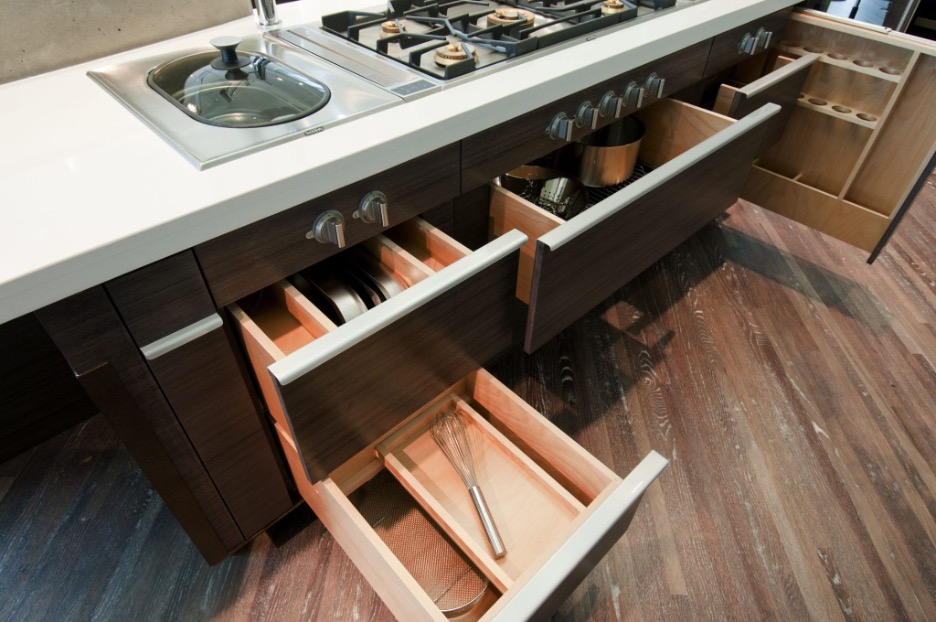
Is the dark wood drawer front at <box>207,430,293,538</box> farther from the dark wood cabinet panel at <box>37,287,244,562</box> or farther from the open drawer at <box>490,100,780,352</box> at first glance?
the open drawer at <box>490,100,780,352</box>

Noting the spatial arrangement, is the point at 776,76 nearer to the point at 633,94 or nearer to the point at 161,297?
the point at 633,94

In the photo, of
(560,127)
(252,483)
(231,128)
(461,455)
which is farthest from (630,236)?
(252,483)

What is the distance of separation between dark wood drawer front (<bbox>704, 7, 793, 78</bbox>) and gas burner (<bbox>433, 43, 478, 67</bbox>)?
0.68m

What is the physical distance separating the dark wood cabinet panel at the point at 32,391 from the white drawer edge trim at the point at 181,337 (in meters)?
0.60

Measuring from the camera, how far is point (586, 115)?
3.54 feet

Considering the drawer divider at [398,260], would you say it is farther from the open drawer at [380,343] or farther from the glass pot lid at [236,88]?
the glass pot lid at [236,88]

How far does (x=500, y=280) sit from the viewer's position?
2.75ft

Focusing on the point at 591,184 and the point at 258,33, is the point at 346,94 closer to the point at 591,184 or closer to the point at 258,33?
the point at 258,33

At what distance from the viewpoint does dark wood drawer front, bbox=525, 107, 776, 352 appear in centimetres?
90

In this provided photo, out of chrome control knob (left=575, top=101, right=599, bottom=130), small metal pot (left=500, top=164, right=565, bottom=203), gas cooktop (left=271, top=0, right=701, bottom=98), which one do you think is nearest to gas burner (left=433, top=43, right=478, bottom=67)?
gas cooktop (left=271, top=0, right=701, bottom=98)

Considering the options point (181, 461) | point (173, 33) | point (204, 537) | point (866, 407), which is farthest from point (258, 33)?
point (866, 407)

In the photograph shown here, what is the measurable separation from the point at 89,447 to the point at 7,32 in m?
0.84

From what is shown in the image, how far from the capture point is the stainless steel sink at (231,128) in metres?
0.72

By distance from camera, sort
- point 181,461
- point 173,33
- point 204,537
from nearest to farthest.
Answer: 1. point 181,461
2. point 204,537
3. point 173,33
